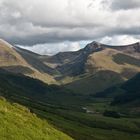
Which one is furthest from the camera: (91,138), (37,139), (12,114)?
(91,138)

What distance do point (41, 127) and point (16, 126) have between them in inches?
174

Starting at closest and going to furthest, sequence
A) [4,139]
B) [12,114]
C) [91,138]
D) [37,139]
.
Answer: [4,139]
[37,139]
[12,114]
[91,138]

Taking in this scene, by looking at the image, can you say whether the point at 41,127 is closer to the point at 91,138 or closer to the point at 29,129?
the point at 29,129

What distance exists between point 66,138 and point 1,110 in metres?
8.20


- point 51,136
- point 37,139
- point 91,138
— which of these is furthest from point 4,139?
point 91,138

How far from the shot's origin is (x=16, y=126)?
39.7 meters

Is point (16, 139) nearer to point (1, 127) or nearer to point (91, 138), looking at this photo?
point (1, 127)

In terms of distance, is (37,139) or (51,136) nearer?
(37,139)

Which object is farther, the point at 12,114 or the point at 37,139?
the point at 12,114

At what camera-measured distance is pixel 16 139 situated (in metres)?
Result: 37.3

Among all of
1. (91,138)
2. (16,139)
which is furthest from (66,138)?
(91,138)

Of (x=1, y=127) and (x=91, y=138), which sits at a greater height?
(x=1, y=127)

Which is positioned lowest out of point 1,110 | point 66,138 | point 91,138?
point 91,138

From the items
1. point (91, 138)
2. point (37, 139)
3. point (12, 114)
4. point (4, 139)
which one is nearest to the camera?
point (4, 139)
